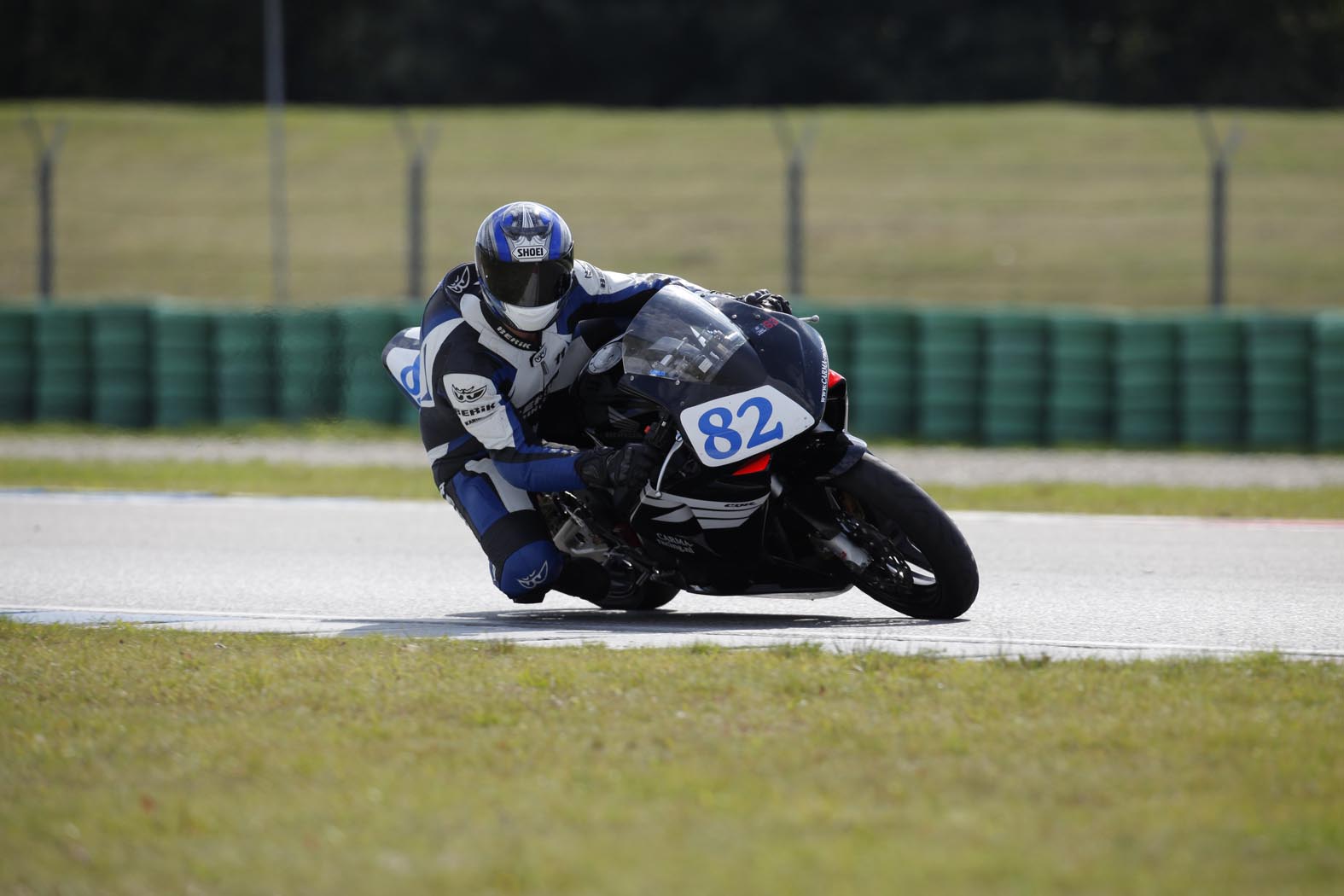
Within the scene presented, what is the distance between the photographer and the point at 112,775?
444cm

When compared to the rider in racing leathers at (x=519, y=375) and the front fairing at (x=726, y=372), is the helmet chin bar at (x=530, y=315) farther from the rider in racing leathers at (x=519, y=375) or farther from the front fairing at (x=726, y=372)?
the front fairing at (x=726, y=372)

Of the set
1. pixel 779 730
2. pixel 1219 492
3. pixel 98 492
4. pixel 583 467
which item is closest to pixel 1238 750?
pixel 779 730

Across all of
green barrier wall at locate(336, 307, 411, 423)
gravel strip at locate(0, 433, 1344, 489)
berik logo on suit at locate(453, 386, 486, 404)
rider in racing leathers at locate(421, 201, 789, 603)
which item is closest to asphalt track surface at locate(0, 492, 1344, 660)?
rider in racing leathers at locate(421, 201, 789, 603)

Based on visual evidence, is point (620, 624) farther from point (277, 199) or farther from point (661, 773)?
point (277, 199)

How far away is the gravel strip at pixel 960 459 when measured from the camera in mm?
12281

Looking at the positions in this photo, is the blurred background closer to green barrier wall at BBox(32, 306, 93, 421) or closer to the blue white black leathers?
green barrier wall at BBox(32, 306, 93, 421)

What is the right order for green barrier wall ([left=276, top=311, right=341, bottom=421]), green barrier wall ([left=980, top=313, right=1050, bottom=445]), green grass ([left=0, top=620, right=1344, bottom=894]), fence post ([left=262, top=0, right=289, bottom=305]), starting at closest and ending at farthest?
green grass ([left=0, top=620, right=1344, bottom=894]), green barrier wall ([left=980, top=313, right=1050, bottom=445]), green barrier wall ([left=276, top=311, right=341, bottom=421]), fence post ([left=262, top=0, right=289, bottom=305])

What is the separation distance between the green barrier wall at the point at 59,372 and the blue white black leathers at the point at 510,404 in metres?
9.07

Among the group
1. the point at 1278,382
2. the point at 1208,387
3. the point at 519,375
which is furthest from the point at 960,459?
the point at 519,375

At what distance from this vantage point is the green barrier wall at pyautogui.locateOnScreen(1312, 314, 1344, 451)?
13.2 meters

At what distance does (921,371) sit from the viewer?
1387cm

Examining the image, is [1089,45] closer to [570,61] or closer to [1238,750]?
[570,61]

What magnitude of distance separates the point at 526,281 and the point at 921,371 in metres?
7.82

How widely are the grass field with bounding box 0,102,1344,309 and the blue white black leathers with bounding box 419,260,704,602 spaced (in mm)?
16712
